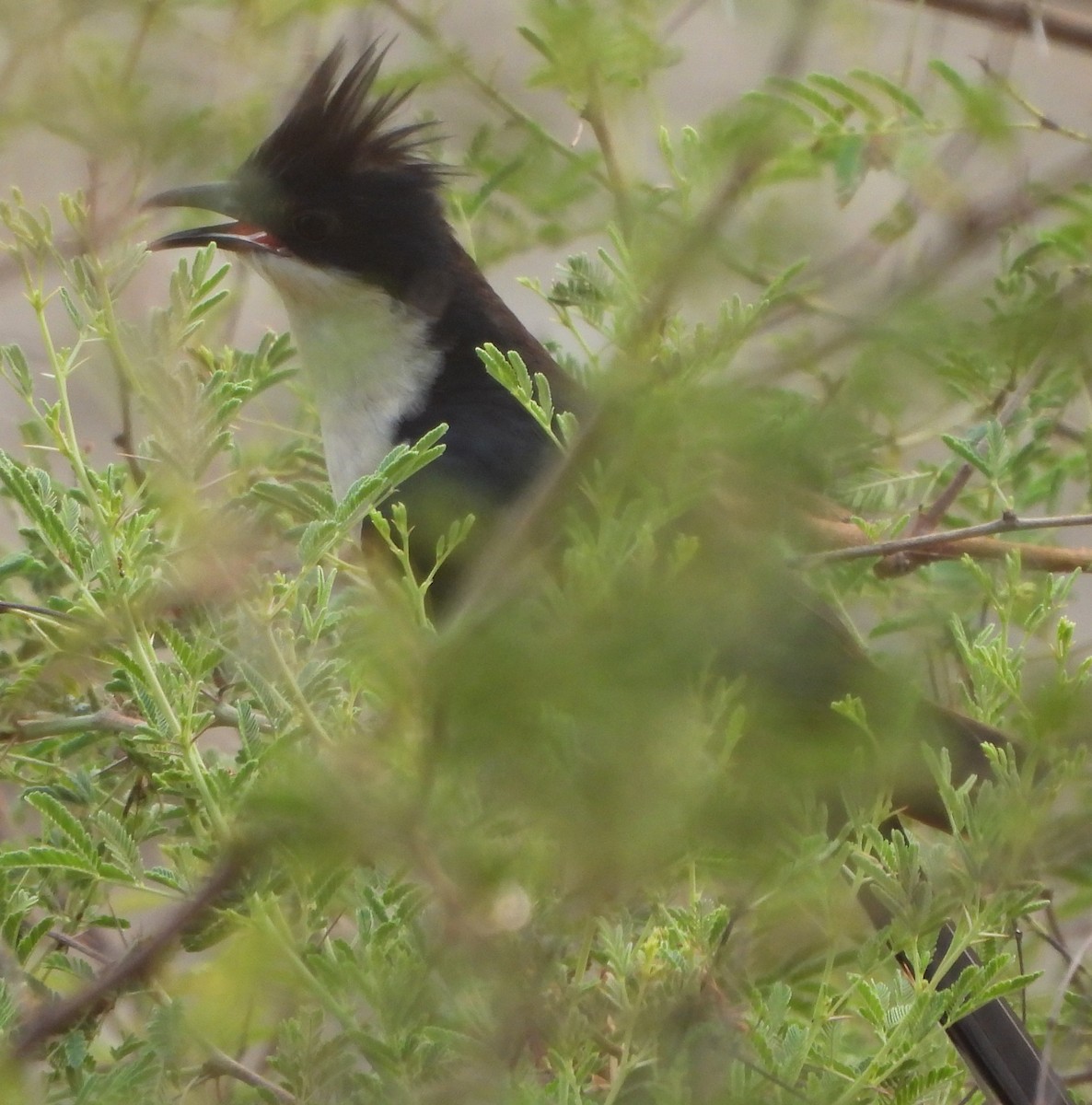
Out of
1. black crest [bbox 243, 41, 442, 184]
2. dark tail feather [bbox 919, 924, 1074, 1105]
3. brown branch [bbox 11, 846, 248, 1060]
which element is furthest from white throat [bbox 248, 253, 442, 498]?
brown branch [bbox 11, 846, 248, 1060]

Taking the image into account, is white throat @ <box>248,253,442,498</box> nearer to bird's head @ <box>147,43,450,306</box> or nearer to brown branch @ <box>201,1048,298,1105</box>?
bird's head @ <box>147,43,450,306</box>

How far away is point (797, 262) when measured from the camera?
1.11m

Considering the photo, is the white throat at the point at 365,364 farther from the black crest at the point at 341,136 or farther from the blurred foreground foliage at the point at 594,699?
the blurred foreground foliage at the point at 594,699

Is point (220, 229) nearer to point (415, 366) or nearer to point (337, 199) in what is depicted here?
point (337, 199)

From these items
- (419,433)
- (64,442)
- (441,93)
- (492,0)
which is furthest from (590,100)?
(419,433)

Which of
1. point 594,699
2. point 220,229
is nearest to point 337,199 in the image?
point 220,229

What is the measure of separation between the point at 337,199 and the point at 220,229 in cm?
22

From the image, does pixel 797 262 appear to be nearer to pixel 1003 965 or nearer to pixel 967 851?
pixel 967 851

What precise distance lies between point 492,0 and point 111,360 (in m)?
1.01

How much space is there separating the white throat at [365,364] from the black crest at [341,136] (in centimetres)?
18

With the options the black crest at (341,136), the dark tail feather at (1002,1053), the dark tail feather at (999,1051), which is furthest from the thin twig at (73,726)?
the black crest at (341,136)

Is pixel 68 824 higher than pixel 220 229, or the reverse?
pixel 220 229

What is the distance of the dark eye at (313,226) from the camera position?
9.96 feet

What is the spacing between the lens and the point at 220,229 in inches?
119
